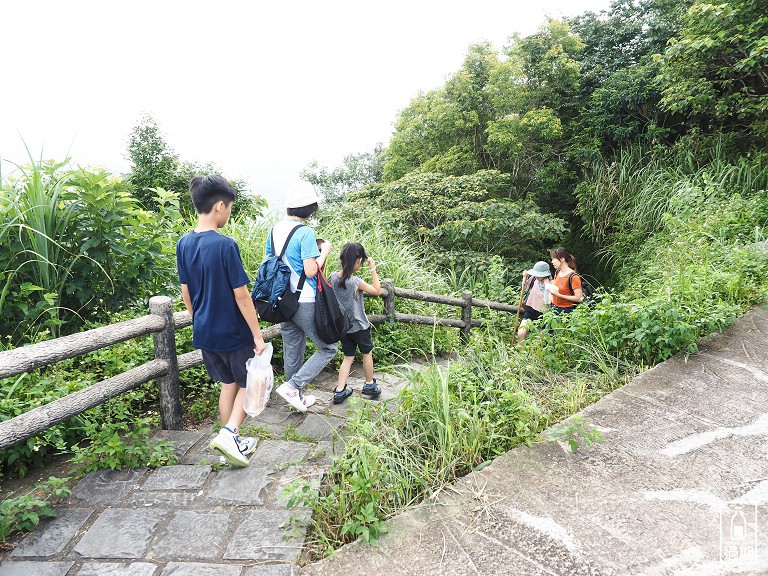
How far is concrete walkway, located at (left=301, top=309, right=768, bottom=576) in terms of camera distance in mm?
1972

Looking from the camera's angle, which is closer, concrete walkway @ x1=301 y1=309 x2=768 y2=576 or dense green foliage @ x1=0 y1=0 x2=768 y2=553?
concrete walkway @ x1=301 y1=309 x2=768 y2=576

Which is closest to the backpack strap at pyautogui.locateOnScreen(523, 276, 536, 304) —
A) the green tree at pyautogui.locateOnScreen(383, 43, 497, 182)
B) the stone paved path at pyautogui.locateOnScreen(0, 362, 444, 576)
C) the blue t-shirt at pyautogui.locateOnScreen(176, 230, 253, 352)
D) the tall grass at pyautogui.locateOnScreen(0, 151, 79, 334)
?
the stone paved path at pyautogui.locateOnScreen(0, 362, 444, 576)

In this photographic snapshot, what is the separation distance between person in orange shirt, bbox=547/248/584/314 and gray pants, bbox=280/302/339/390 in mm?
2939

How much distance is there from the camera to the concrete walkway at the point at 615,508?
1.97 metres

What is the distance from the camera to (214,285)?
257 centimetres

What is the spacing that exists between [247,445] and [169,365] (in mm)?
785

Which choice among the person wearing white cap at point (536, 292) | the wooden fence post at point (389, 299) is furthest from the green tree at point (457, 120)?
the wooden fence post at point (389, 299)

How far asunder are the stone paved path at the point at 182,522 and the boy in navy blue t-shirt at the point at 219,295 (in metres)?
0.20

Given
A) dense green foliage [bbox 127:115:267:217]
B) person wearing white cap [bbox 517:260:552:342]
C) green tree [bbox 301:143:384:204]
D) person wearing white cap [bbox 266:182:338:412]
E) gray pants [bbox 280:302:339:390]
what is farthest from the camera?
green tree [bbox 301:143:384:204]

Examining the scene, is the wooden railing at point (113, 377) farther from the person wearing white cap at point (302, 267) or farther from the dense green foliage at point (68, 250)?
the dense green foliage at point (68, 250)

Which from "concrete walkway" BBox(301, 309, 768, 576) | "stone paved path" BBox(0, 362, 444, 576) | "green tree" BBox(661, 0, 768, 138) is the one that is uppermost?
"green tree" BBox(661, 0, 768, 138)

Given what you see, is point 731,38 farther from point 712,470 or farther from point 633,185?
point 712,470

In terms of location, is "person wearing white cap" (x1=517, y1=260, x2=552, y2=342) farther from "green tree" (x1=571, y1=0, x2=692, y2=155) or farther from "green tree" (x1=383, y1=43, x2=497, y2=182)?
"green tree" (x1=571, y1=0, x2=692, y2=155)

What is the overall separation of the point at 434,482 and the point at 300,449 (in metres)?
0.87
